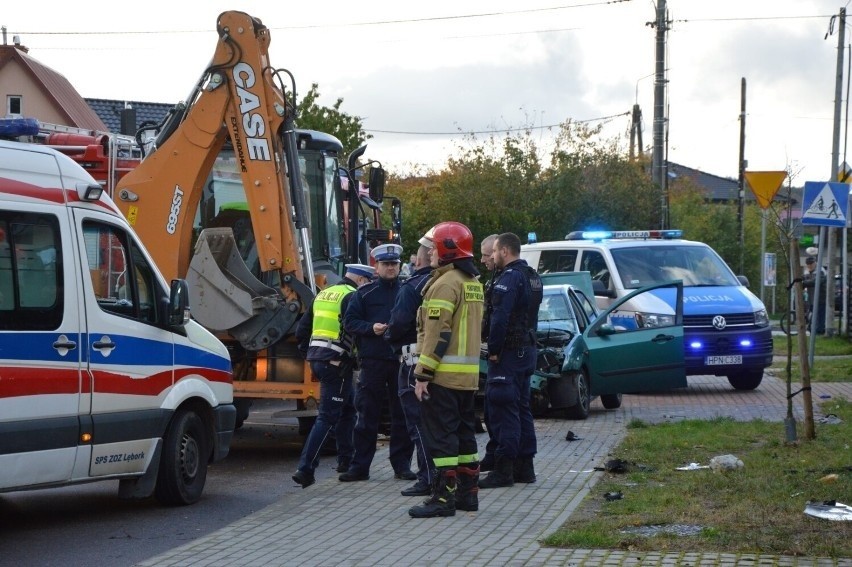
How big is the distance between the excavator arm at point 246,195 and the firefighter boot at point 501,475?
9.30 ft

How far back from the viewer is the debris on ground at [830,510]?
8570mm

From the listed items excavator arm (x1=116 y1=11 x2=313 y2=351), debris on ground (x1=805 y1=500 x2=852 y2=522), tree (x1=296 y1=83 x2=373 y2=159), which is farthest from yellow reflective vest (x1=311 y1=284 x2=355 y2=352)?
tree (x1=296 y1=83 x2=373 y2=159)

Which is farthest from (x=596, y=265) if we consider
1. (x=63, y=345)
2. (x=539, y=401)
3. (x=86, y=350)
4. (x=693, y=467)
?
(x=63, y=345)

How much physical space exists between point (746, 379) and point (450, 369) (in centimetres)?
1192

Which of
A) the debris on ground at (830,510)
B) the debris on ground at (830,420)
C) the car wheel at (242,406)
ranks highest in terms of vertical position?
the car wheel at (242,406)

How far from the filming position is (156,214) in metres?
12.9

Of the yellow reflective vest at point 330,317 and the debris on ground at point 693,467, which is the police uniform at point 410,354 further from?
the debris on ground at point 693,467

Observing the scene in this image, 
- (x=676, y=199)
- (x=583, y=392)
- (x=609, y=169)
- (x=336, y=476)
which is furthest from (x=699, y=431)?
(x=676, y=199)

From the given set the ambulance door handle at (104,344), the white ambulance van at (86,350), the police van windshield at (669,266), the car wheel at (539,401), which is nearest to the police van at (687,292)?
the police van windshield at (669,266)

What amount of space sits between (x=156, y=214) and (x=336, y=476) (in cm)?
316

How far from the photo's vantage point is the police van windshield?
20062 mm

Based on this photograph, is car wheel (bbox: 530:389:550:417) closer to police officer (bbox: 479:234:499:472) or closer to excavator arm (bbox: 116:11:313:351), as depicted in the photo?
excavator arm (bbox: 116:11:313:351)

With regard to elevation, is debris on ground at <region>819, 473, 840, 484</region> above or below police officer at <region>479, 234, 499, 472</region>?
below

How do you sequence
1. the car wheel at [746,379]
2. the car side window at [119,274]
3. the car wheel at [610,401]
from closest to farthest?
the car side window at [119,274] → the car wheel at [610,401] → the car wheel at [746,379]
